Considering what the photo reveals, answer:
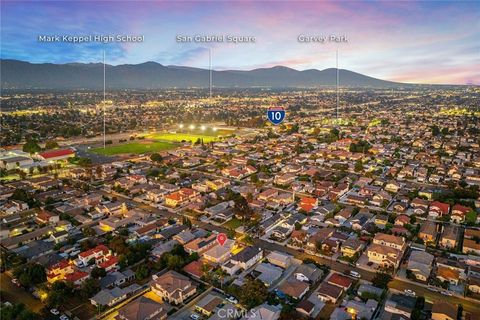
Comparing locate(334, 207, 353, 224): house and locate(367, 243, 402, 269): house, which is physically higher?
A: locate(334, 207, 353, 224): house

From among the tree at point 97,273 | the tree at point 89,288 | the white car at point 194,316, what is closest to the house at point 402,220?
the white car at point 194,316

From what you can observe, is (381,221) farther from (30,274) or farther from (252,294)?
(30,274)

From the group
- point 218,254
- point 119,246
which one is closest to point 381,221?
point 218,254

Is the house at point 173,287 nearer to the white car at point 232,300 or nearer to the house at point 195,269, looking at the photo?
the house at point 195,269

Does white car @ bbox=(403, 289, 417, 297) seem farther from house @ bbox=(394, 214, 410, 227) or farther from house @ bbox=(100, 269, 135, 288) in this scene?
house @ bbox=(100, 269, 135, 288)

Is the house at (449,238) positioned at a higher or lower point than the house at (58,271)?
higher

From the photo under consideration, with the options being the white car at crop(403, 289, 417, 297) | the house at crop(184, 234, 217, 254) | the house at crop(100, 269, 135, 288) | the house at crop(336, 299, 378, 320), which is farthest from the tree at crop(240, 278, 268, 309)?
the white car at crop(403, 289, 417, 297)
